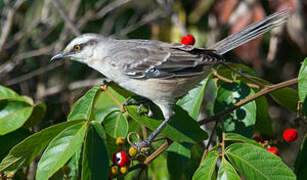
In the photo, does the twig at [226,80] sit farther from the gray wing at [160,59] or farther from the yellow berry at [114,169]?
the yellow berry at [114,169]

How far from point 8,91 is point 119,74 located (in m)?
0.90

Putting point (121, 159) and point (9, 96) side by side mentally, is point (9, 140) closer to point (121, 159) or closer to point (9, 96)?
point (9, 96)

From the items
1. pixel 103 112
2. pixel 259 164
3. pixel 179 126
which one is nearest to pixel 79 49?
pixel 103 112

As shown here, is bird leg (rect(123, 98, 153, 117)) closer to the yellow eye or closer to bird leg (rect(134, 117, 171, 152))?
bird leg (rect(134, 117, 171, 152))

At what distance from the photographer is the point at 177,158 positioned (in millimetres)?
3021

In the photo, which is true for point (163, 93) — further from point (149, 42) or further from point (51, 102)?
point (51, 102)

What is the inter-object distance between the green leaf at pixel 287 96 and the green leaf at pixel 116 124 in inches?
47.5

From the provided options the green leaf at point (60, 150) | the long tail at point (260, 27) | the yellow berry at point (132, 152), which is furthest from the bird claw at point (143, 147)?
the long tail at point (260, 27)

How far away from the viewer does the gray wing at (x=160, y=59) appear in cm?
345

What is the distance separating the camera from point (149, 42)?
3.62 m

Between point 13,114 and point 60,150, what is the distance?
2.29ft

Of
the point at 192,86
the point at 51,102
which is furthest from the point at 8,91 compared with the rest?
the point at 51,102

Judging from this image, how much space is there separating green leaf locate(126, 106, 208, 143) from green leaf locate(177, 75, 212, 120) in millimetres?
188

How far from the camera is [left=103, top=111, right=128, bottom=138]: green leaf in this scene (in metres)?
2.85
